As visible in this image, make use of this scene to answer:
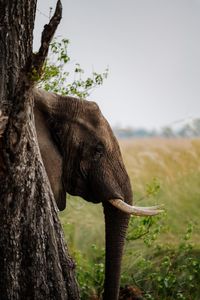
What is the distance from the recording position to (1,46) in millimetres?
5391

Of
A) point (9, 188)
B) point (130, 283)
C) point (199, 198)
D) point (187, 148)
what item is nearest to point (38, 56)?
point (9, 188)

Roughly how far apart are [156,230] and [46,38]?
2855 millimetres

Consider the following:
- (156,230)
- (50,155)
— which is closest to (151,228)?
(156,230)

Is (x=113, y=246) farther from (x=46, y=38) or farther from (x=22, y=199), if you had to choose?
(x=46, y=38)

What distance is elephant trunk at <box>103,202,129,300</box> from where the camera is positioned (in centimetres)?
609

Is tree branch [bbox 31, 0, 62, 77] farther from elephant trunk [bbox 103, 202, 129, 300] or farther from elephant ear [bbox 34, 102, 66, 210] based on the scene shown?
elephant trunk [bbox 103, 202, 129, 300]

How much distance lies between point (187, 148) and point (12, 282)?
8766 millimetres

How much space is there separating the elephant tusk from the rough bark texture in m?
0.59

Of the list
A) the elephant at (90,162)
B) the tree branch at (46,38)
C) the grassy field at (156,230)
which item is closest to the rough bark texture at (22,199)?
the tree branch at (46,38)

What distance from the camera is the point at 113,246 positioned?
20.2 feet

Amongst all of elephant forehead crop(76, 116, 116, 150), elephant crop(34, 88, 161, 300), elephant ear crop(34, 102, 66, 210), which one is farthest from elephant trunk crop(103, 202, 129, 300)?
elephant forehead crop(76, 116, 116, 150)

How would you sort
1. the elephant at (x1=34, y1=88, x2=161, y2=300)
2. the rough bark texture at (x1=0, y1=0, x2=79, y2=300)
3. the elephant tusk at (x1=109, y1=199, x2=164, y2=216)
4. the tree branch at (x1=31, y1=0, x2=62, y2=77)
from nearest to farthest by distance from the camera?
1. the tree branch at (x1=31, y1=0, x2=62, y2=77)
2. the rough bark texture at (x1=0, y1=0, x2=79, y2=300)
3. the elephant tusk at (x1=109, y1=199, x2=164, y2=216)
4. the elephant at (x1=34, y1=88, x2=161, y2=300)

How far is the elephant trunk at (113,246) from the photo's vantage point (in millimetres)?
6094

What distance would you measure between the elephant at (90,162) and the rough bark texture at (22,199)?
1.93 feet
